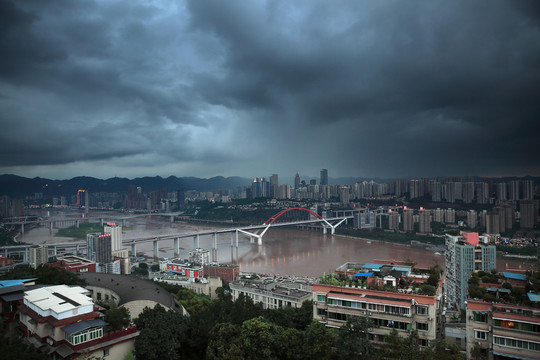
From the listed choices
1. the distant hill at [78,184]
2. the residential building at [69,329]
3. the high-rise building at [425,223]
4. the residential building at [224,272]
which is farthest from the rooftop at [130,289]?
the distant hill at [78,184]

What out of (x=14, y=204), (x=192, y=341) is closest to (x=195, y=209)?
(x=14, y=204)

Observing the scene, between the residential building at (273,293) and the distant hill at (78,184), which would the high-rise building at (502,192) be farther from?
the distant hill at (78,184)

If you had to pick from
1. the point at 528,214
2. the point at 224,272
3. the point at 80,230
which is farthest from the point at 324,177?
the point at 224,272

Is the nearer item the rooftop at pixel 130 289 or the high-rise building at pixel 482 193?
the rooftop at pixel 130 289

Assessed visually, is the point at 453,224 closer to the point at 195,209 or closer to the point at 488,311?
the point at 488,311

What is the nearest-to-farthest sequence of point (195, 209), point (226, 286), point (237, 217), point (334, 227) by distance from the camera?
point (226, 286)
point (334, 227)
point (237, 217)
point (195, 209)
